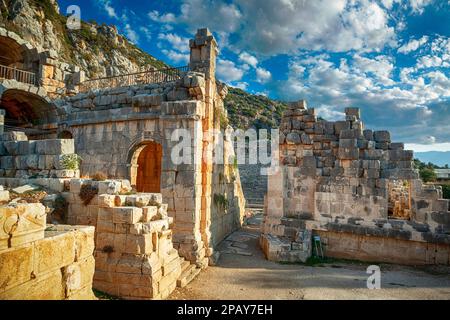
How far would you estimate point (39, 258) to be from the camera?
290 centimetres

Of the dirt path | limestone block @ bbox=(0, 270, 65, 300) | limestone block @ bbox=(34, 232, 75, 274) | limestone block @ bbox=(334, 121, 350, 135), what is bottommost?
the dirt path

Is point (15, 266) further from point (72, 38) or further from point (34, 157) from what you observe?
point (72, 38)

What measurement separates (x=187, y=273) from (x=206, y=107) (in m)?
5.28

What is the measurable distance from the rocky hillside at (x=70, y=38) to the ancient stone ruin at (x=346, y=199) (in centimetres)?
2082

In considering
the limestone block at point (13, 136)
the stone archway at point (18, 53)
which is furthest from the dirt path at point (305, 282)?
the stone archway at point (18, 53)

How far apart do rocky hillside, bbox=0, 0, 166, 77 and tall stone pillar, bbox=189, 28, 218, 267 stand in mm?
16878

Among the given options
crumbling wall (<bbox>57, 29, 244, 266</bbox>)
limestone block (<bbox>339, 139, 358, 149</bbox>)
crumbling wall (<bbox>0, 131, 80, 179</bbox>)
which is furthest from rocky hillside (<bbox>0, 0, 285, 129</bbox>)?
limestone block (<bbox>339, 139, 358, 149</bbox>)

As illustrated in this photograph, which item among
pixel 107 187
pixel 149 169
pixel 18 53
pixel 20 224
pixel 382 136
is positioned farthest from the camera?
pixel 18 53

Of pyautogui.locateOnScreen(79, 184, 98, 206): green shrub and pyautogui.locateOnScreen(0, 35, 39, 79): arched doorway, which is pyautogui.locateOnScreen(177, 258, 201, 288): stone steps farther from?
pyautogui.locateOnScreen(0, 35, 39, 79): arched doorway

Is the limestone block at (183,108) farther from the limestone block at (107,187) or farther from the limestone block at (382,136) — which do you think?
the limestone block at (382,136)

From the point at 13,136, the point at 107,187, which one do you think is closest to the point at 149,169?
the point at 13,136

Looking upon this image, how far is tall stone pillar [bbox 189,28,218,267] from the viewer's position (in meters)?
9.16

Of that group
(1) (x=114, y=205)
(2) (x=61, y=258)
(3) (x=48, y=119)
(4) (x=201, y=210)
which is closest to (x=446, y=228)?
(4) (x=201, y=210)

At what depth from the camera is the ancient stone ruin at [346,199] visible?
8828 millimetres
